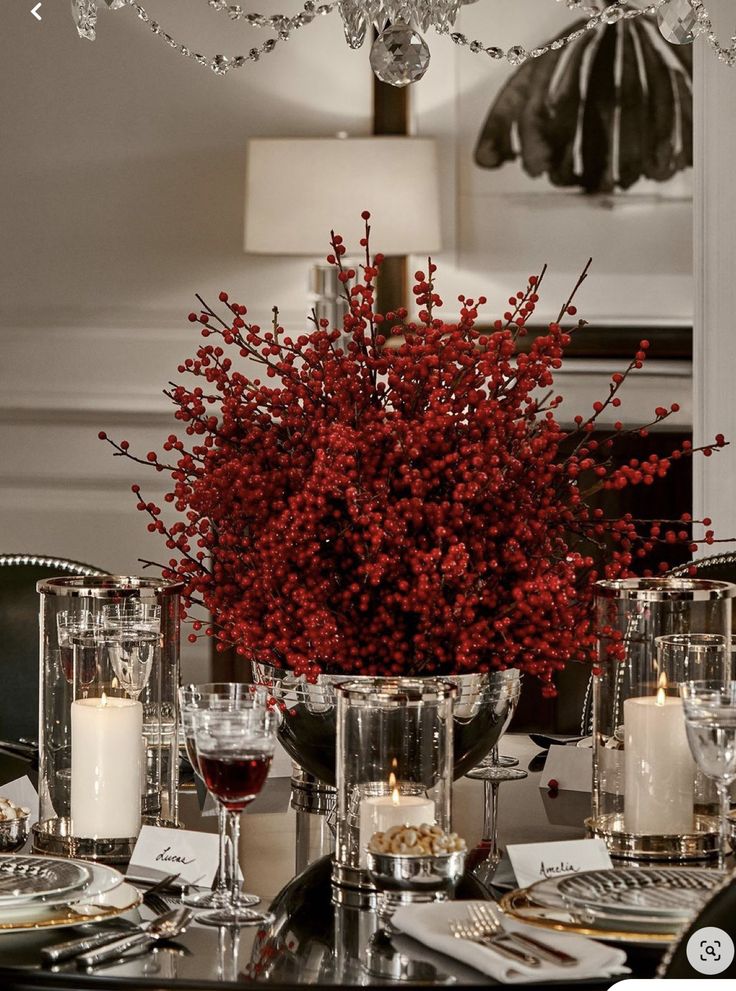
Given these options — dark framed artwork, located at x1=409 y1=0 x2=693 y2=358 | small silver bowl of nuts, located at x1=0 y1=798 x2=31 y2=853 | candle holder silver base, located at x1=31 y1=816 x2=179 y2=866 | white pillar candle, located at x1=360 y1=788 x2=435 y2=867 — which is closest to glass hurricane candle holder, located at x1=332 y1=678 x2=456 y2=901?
white pillar candle, located at x1=360 y1=788 x2=435 y2=867

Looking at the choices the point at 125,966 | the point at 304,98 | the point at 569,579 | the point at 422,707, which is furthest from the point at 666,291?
the point at 125,966

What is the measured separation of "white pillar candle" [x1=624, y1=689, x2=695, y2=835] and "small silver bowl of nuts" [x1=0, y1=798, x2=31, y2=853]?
1.85 feet

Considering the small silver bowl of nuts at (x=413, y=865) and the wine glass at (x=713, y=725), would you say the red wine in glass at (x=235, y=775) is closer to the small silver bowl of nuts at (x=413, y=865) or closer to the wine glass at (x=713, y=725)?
the small silver bowl of nuts at (x=413, y=865)

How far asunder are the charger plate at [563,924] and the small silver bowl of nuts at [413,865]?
0.05 m

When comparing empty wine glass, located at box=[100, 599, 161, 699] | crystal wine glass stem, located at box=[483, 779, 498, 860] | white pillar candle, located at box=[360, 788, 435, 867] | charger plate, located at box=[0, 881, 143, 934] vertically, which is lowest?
crystal wine glass stem, located at box=[483, 779, 498, 860]

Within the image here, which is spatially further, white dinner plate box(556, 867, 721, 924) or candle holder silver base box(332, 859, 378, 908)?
candle holder silver base box(332, 859, 378, 908)

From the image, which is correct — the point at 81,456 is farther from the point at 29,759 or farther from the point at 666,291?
the point at 29,759

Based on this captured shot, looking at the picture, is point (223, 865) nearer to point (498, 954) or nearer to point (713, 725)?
point (498, 954)

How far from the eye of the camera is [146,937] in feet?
3.56

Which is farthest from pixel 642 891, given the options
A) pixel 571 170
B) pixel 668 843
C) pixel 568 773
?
pixel 571 170

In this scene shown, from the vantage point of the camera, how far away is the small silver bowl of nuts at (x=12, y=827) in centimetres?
136

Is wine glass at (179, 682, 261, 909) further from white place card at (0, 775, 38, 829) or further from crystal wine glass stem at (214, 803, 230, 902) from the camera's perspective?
white place card at (0, 775, 38, 829)

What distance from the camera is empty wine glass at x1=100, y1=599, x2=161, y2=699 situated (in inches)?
53.6

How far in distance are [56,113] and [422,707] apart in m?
3.05
